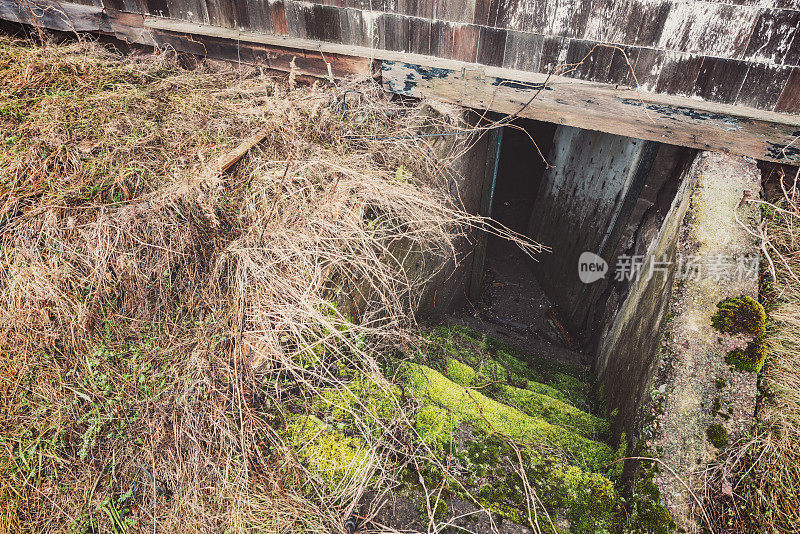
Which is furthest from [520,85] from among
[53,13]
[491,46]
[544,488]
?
[53,13]

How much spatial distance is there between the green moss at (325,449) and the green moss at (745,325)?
2.08m

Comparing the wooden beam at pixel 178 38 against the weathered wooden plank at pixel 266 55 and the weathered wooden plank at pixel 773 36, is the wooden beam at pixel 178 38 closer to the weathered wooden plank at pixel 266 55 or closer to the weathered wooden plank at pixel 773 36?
the weathered wooden plank at pixel 266 55

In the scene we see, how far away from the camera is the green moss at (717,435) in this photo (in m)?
2.00

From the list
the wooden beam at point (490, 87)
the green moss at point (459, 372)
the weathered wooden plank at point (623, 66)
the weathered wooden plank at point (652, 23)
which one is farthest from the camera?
the green moss at point (459, 372)

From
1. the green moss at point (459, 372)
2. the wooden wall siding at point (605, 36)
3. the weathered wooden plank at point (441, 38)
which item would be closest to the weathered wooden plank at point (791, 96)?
the wooden wall siding at point (605, 36)

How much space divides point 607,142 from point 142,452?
4930 millimetres

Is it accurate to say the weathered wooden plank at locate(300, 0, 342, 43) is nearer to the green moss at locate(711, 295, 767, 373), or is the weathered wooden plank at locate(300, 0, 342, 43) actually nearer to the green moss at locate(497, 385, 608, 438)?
the green moss at locate(497, 385, 608, 438)

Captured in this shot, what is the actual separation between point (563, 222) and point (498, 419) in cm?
370

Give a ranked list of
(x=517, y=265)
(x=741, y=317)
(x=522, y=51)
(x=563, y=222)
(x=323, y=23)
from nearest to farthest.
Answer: (x=741, y=317) < (x=522, y=51) < (x=323, y=23) < (x=563, y=222) < (x=517, y=265)

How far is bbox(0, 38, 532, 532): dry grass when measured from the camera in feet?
6.55

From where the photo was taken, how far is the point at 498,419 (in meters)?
2.43

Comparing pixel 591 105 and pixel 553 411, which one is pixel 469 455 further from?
pixel 591 105

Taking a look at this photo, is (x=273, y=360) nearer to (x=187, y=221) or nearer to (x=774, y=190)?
(x=187, y=221)

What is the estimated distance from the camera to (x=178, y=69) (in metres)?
4.38
